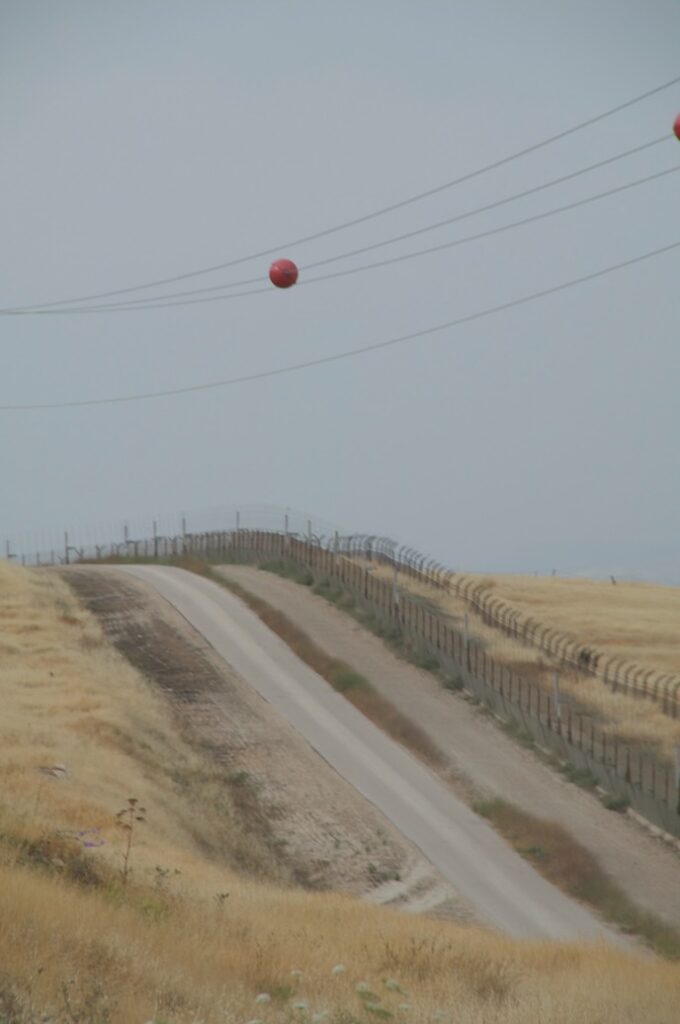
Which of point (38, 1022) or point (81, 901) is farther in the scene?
point (81, 901)

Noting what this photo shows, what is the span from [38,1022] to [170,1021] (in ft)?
4.65

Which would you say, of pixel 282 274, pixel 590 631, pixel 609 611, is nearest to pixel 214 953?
pixel 282 274

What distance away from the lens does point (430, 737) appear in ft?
152

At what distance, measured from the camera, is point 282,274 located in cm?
3384

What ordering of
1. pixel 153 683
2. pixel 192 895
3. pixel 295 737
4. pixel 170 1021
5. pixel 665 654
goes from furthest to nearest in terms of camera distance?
pixel 665 654 < pixel 153 683 < pixel 295 737 < pixel 192 895 < pixel 170 1021

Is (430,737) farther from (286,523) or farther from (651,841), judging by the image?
(286,523)

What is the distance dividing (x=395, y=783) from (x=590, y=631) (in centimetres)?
3300

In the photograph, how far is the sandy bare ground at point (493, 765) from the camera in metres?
37.4

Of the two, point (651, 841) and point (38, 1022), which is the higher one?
point (38, 1022)

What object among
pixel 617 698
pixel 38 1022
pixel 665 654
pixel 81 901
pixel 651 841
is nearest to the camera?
pixel 38 1022

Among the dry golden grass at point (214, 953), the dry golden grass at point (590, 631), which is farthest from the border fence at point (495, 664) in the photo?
the dry golden grass at point (214, 953)

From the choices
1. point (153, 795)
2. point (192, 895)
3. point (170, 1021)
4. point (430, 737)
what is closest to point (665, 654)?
point (430, 737)

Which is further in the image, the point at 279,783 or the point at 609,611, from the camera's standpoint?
the point at 609,611

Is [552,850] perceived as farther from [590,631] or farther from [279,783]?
[590,631]
